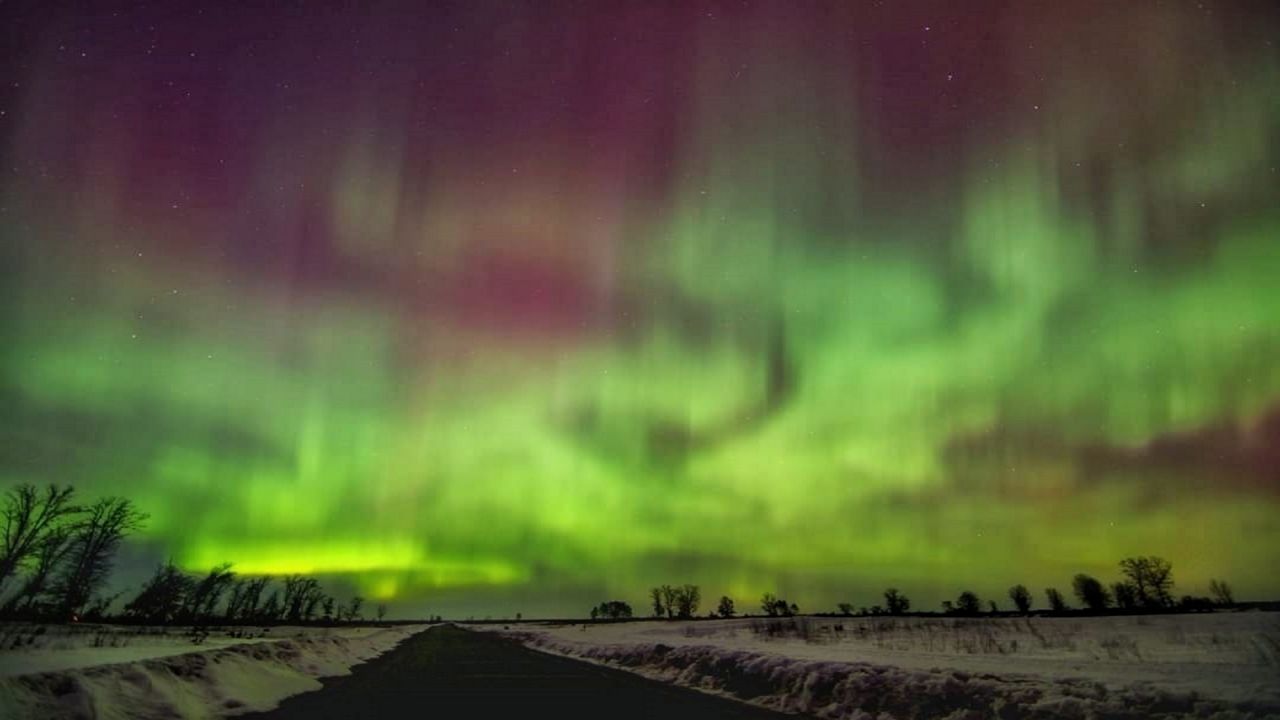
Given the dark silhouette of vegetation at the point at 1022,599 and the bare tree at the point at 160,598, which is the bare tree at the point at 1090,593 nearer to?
the dark silhouette of vegetation at the point at 1022,599

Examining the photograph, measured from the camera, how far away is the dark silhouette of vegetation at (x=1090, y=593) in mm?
167000

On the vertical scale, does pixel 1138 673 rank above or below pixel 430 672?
above

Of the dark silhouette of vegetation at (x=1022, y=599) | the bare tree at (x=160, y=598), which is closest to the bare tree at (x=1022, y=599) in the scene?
the dark silhouette of vegetation at (x=1022, y=599)

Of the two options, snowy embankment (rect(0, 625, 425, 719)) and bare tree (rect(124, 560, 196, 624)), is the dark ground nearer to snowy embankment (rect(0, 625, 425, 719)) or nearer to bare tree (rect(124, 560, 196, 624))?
snowy embankment (rect(0, 625, 425, 719))

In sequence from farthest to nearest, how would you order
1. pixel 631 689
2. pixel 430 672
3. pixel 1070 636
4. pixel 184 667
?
pixel 1070 636 < pixel 430 672 < pixel 631 689 < pixel 184 667

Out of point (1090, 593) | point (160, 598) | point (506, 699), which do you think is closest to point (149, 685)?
point (506, 699)

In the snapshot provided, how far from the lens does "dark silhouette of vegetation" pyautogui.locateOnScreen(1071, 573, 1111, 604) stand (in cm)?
16700

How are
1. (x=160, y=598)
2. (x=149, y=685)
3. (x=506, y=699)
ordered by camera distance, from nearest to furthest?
(x=149, y=685) < (x=506, y=699) < (x=160, y=598)

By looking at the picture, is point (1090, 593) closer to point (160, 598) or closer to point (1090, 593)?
point (1090, 593)

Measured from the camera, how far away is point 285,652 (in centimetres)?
3459

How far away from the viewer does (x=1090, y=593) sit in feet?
558

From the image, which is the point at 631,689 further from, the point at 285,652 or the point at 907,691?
the point at 285,652

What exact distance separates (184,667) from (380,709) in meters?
7.94

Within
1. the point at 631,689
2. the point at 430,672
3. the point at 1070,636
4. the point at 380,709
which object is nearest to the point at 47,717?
the point at 380,709
